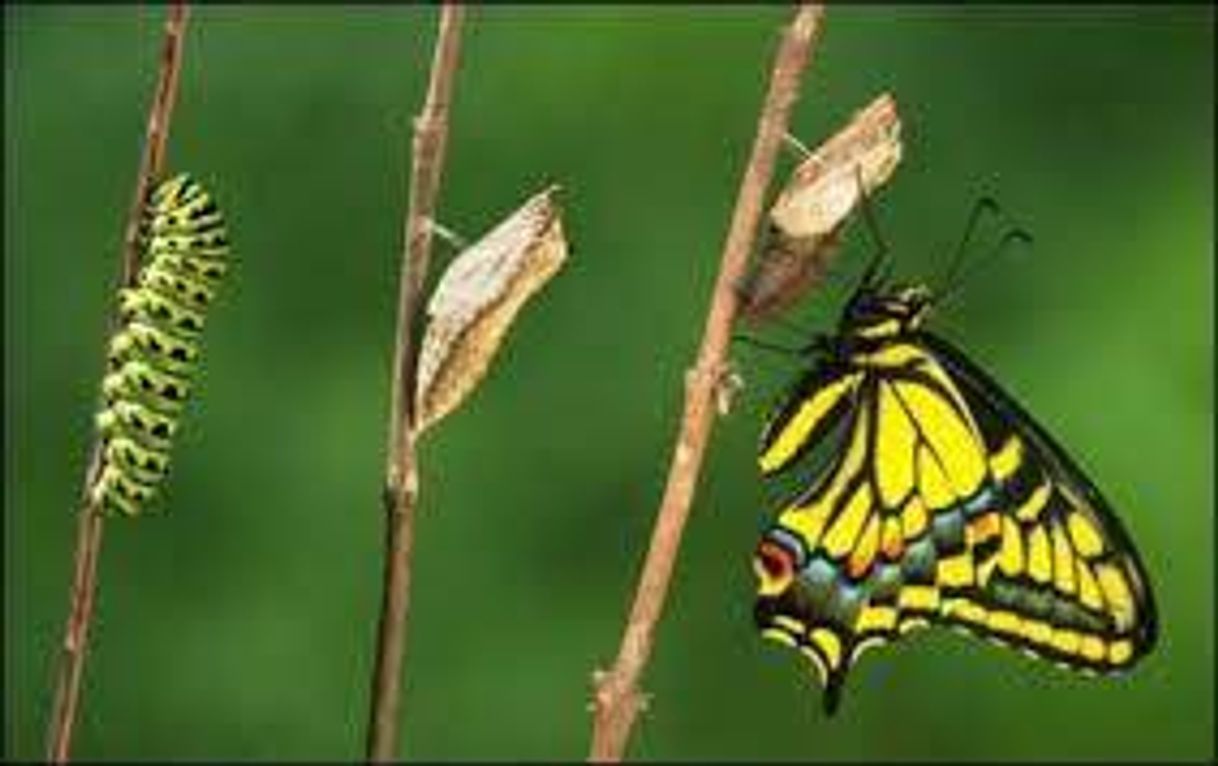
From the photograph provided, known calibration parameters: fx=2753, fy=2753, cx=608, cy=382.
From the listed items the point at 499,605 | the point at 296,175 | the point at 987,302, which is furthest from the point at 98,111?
the point at 987,302

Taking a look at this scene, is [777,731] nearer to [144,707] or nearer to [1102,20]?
[144,707]

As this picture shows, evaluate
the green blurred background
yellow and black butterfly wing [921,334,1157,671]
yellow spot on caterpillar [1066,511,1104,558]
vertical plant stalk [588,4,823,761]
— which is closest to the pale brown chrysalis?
vertical plant stalk [588,4,823,761]

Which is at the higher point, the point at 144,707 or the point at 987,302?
the point at 987,302

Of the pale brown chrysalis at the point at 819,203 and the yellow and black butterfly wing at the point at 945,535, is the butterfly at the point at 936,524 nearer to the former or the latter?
the yellow and black butterfly wing at the point at 945,535

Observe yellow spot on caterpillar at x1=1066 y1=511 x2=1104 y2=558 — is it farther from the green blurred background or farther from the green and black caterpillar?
the green blurred background

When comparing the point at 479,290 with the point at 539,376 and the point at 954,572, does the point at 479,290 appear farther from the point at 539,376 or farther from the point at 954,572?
the point at 539,376

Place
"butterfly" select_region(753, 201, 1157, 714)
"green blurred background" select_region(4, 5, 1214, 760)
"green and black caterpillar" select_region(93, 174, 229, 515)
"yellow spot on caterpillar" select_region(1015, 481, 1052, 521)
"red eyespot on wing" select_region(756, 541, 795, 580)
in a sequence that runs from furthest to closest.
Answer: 1. "green blurred background" select_region(4, 5, 1214, 760)
2. "yellow spot on caterpillar" select_region(1015, 481, 1052, 521)
3. "butterfly" select_region(753, 201, 1157, 714)
4. "red eyespot on wing" select_region(756, 541, 795, 580)
5. "green and black caterpillar" select_region(93, 174, 229, 515)
